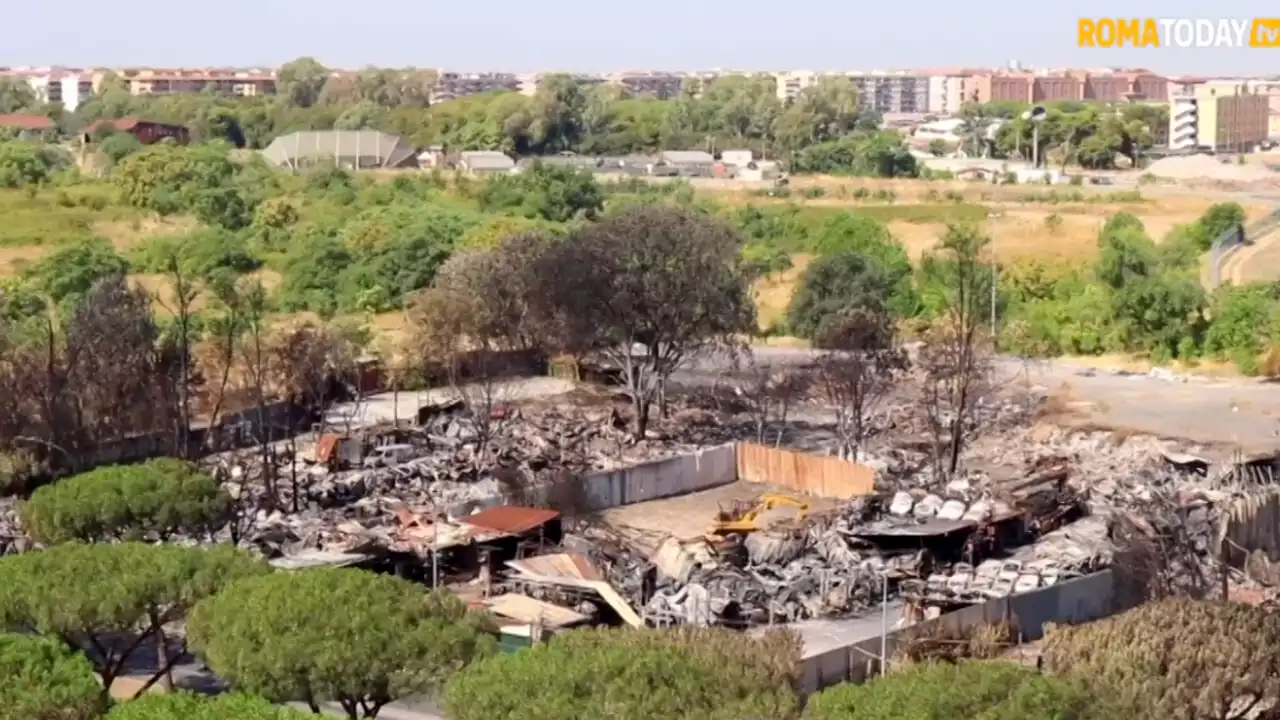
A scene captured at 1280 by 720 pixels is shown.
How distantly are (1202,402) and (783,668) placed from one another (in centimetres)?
1996

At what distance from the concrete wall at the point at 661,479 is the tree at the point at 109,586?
9952 mm

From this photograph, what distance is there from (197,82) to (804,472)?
116122 mm

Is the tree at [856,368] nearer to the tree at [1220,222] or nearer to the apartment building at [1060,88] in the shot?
the tree at [1220,222]

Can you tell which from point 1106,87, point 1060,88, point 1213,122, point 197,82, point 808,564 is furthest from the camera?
point 1106,87

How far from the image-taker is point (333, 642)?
13297 mm

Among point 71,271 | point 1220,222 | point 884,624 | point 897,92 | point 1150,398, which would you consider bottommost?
point 884,624

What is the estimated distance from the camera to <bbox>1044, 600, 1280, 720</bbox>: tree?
44.0 ft

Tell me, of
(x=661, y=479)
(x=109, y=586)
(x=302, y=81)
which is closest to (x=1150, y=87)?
(x=302, y=81)

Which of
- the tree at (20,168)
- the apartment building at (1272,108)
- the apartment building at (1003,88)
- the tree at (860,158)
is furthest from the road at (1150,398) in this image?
the apartment building at (1003,88)

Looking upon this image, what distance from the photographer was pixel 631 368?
29594 millimetres

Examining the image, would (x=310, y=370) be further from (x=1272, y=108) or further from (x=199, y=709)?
(x=1272, y=108)

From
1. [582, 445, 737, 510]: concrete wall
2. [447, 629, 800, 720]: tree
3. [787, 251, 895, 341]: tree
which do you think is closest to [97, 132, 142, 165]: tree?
[787, 251, 895, 341]: tree

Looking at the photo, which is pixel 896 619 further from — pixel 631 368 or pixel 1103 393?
pixel 1103 393

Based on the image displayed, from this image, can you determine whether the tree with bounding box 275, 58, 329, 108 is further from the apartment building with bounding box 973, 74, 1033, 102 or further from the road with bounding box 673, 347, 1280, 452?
the road with bounding box 673, 347, 1280, 452
